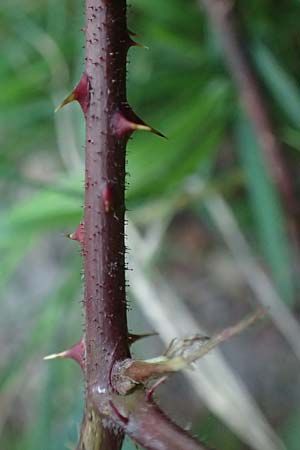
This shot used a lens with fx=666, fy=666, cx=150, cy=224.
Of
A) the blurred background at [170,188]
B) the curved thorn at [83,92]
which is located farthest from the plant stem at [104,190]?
the blurred background at [170,188]

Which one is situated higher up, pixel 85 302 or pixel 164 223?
pixel 164 223

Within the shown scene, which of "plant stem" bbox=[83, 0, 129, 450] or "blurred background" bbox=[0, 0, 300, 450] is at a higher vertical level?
"blurred background" bbox=[0, 0, 300, 450]

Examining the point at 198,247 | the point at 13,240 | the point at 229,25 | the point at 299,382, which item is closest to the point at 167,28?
the point at 229,25

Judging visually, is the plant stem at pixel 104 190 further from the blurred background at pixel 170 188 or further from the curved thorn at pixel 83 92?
the blurred background at pixel 170 188

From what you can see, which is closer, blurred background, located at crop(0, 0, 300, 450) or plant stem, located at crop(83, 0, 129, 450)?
plant stem, located at crop(83, 0, 129, 450)

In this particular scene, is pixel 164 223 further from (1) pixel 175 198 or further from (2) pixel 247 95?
(2) pixel 247 95

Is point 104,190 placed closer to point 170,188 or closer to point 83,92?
Answer: point 83,92

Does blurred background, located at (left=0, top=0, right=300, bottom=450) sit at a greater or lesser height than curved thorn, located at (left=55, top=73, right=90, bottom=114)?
greater

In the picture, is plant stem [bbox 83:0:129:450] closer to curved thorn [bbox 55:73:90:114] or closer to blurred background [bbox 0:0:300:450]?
curved thorn [bbox 55:73:90:114]

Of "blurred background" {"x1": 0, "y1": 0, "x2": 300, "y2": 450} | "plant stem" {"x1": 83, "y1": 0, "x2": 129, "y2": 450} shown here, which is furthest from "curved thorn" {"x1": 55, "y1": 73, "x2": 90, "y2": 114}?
"blurred background" {"x1": 0, "y1": 0, "x2": 300, "y2": 450}
